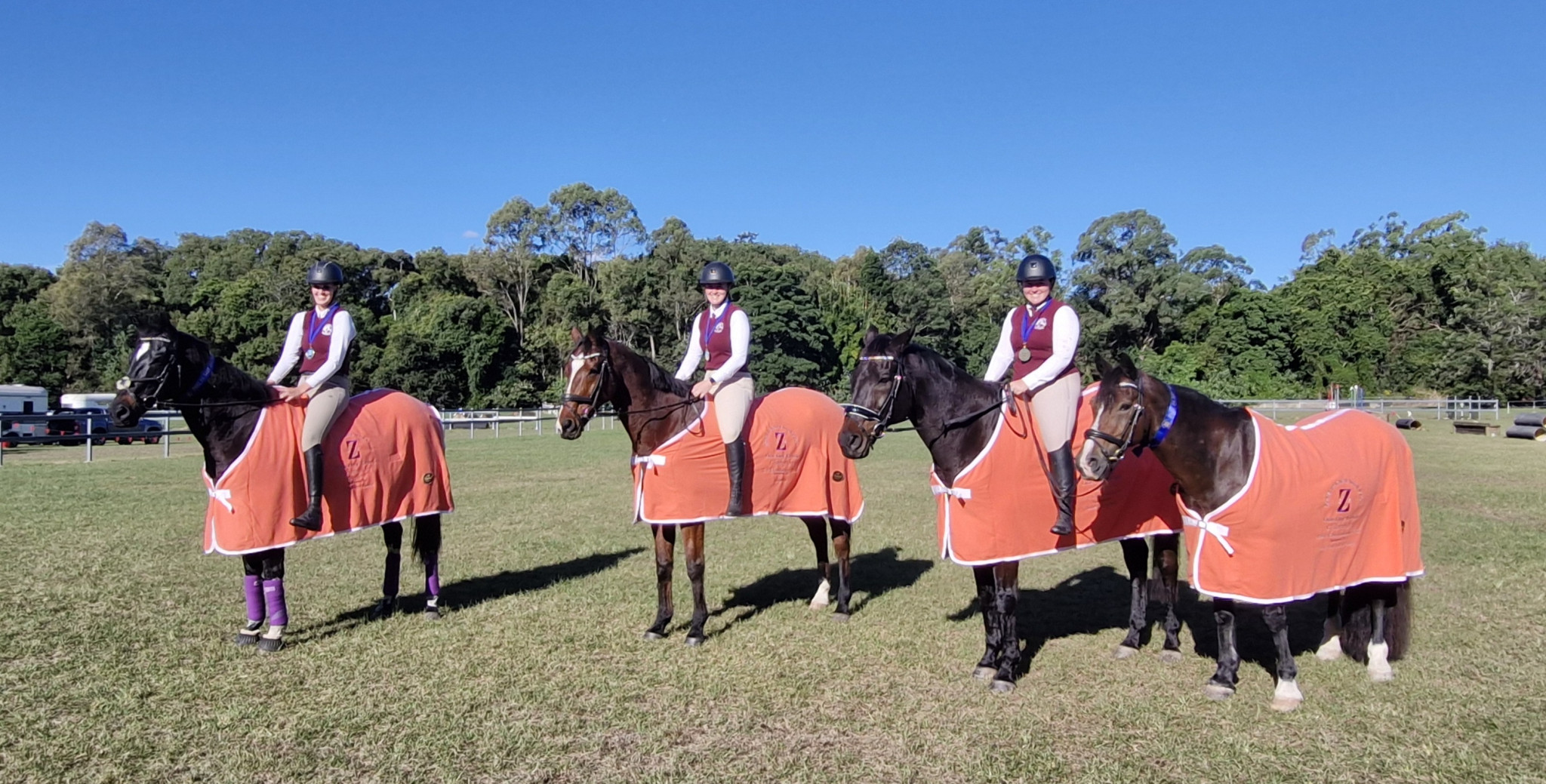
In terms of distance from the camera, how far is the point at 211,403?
573 cm

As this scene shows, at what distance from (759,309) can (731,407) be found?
147 feet

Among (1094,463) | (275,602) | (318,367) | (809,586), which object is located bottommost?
(809,586)

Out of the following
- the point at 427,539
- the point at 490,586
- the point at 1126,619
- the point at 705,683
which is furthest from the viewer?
the point at 490,586

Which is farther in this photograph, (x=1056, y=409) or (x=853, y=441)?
(x=1056, y=409)

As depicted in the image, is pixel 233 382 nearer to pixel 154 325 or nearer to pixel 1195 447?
pixel 154 325

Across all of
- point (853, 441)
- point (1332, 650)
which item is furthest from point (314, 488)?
point (1332, 650)

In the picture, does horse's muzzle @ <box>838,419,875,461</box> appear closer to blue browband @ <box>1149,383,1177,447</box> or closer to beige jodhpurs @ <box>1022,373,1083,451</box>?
beige jodhpurs @ <box>1022,373,1083,451</box>

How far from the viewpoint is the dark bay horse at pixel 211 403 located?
5547mm

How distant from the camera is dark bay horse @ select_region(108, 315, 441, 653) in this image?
5547 millimetres

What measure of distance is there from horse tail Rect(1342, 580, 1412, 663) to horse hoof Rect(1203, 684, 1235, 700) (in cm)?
119

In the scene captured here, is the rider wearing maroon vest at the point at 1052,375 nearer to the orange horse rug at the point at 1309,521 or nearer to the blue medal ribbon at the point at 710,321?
the orange horse rug at the point at 1309,521

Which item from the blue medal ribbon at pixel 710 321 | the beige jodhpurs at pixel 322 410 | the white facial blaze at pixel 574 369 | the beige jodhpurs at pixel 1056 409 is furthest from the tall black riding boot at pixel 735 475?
the beige jodhpurs at pixel 322 410

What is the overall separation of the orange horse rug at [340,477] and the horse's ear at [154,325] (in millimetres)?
817

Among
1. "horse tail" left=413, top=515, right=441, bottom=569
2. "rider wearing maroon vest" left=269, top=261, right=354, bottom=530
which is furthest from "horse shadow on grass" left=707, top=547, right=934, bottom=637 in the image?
"rider wearing maroon vest" left=269, top=261, right=354, bottom=530
